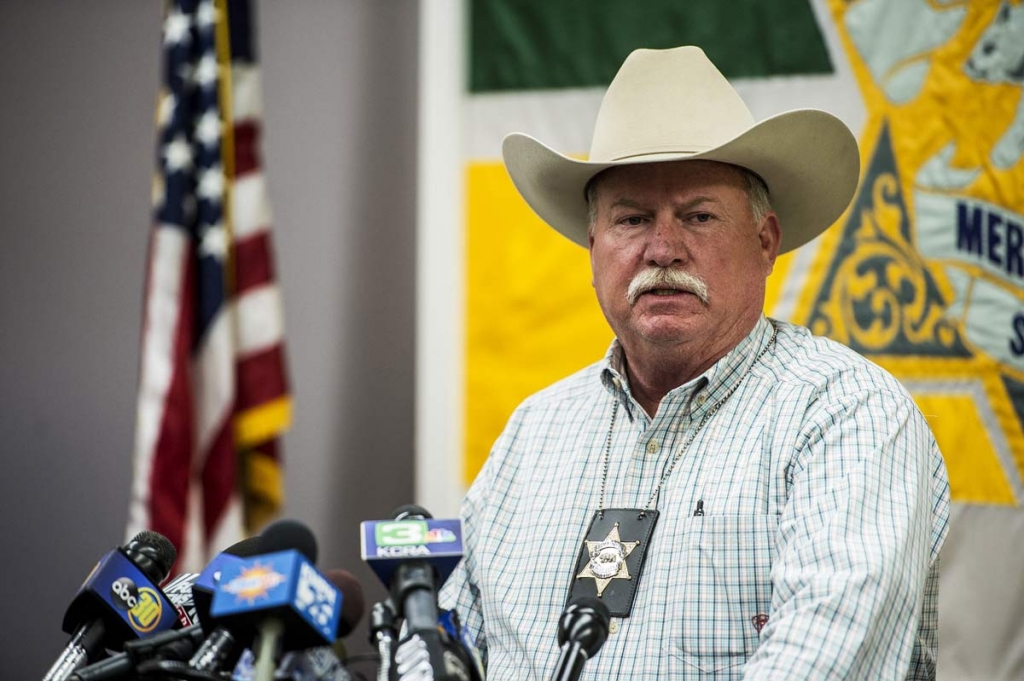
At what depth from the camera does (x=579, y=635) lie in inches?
47.4

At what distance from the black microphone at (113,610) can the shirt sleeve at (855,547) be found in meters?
0.80

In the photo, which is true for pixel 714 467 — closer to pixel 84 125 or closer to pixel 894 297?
pixel 894 297

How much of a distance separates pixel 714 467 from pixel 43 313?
263cm

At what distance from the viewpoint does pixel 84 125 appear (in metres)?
3.67

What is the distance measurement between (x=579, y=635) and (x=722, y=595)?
550 mm

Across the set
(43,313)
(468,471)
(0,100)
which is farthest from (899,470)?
(0,100)

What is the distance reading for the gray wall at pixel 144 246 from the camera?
3553 millimetres

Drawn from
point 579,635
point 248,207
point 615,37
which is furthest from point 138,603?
point 615,37

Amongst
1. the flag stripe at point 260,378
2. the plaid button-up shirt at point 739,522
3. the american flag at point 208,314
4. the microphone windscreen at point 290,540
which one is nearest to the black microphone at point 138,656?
the microphone windscreen at point 290,540

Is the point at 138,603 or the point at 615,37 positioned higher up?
the point at 615,37

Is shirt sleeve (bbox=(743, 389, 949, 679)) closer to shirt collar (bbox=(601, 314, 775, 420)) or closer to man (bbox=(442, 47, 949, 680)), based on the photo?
man (bbox=(442, 47, 949, 680))

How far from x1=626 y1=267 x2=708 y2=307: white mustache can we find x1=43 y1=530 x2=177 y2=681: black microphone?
0.98 meters

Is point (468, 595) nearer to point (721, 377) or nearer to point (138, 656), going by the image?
point (721, 377)

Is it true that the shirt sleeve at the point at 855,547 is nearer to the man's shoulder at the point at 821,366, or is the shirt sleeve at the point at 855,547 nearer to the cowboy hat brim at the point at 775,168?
the man's shoulder at the point at 821,366
